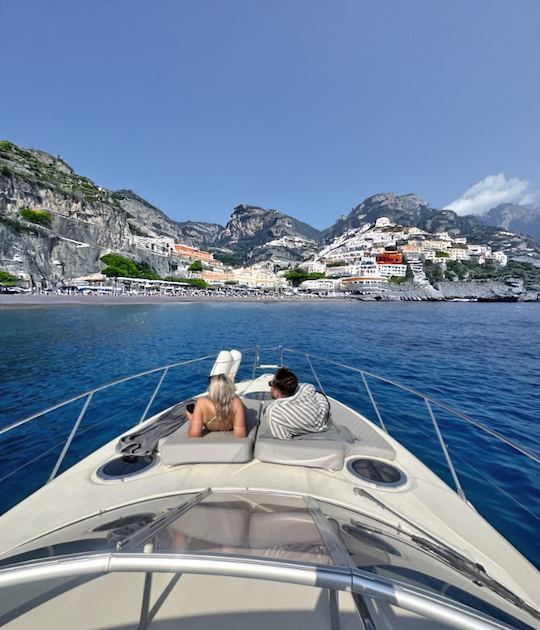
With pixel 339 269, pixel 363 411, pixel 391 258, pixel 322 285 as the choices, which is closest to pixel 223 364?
pixel 363 411

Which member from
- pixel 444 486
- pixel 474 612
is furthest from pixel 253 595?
pixel 444 486

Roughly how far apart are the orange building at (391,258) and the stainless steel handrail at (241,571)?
127368 millimetres

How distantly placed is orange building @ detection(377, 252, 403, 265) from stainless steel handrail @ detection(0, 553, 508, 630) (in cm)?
12737

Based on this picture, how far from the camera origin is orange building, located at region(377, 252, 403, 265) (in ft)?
382

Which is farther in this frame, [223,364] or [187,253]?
[187,253]

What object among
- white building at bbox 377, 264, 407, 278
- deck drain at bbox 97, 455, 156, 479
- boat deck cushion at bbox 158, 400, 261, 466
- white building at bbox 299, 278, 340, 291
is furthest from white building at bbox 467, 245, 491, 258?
deck drain at bbox 97, 455, 156, 479

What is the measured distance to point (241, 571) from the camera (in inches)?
36.7

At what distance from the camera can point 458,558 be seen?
174cm

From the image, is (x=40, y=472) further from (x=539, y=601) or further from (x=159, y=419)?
(x=539, y=601)

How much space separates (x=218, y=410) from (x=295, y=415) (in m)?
0.79

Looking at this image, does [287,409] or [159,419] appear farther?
[159,419]

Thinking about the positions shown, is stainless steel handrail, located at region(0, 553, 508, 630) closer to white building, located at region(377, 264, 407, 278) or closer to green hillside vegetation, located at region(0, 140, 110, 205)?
green hillside vegetation, located at region(0, 140, 110, 205)

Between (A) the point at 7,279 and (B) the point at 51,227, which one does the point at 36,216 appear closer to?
(B) the point at 51,227

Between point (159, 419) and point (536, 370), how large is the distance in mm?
15337
